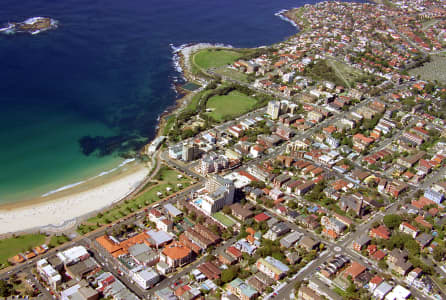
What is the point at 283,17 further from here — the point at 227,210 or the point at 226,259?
the point at 226,259

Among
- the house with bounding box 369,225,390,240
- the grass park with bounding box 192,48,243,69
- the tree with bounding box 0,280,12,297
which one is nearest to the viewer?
the tree with bounding box 0,280,12,297

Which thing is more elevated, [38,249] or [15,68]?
[15,68]

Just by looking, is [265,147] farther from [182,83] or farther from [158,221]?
[182,83]

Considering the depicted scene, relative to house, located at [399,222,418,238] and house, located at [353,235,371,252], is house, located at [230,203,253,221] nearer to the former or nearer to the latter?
house, located at [353,235,371,252]

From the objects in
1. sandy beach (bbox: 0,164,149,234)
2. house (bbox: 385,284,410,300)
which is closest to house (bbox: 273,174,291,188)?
sandy beach (bbox: 0,164,149,234)

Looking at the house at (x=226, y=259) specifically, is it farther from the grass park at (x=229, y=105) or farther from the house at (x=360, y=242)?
the grass park at (x=229, y=105)

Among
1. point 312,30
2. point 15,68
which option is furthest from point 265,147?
point 312,30
